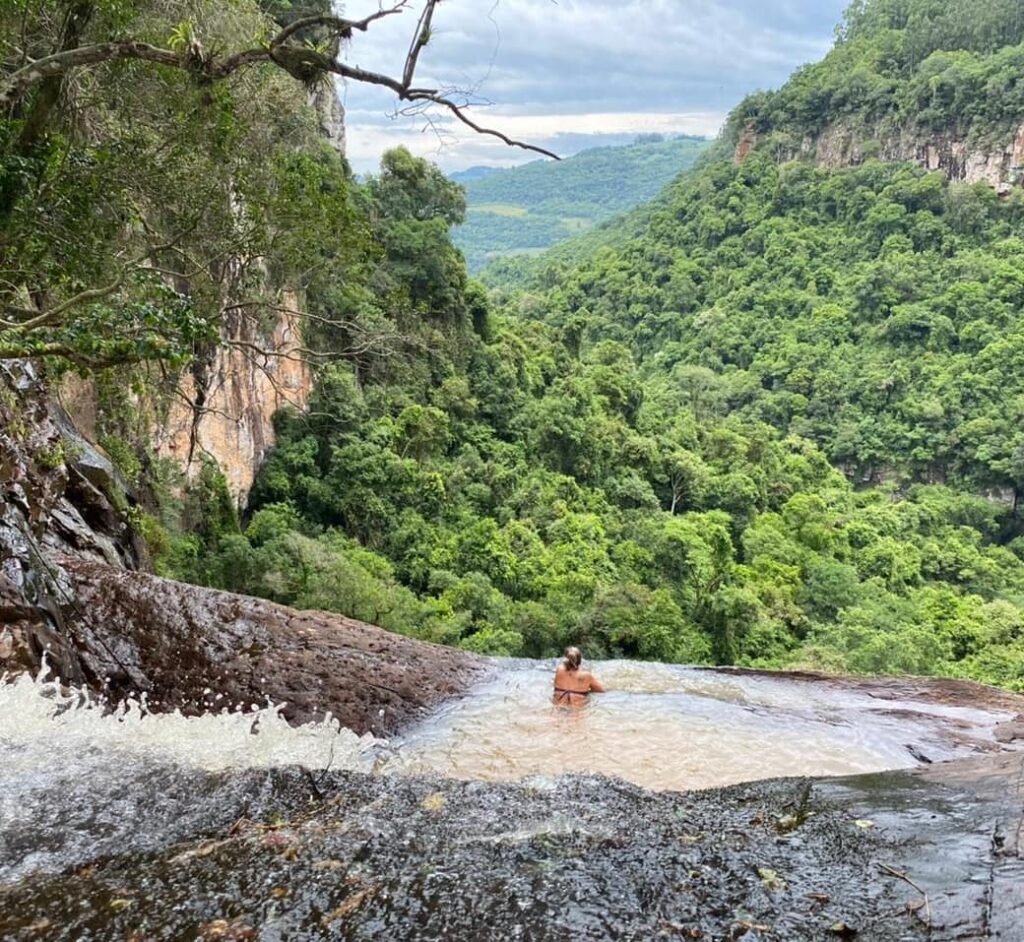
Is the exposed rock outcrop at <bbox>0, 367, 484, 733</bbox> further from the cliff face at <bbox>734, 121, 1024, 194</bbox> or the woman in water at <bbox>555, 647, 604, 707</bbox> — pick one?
the cliff face at <bbox>734, 121, 1024, 194</bbox>

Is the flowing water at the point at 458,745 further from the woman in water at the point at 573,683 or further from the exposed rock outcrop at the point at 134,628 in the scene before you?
the exposed rock outcrop at the point at 134,628

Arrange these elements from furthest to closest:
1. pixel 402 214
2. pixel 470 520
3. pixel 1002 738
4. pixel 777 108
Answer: pixel 777 108 → pixel 402 214 → pixel 470 520 → pixel 1002 738

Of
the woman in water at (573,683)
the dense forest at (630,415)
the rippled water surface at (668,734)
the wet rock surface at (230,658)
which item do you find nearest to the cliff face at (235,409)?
the dense forest at (630,415)

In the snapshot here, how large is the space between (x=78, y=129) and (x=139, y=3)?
4.77 ft

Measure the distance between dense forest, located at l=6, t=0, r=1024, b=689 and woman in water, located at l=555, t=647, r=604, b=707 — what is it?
160 inches

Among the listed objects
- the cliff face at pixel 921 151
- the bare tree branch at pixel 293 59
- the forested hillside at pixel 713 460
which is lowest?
the forested hillside at pixel 713 460

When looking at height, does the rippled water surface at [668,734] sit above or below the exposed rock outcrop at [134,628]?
below

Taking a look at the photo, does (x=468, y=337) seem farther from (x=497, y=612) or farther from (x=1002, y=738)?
(x=1002, y=738)

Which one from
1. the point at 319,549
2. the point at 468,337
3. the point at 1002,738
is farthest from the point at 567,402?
the point at 1002,738

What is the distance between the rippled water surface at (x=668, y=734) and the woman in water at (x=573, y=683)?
0.48ft

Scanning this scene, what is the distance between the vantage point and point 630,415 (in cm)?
3694

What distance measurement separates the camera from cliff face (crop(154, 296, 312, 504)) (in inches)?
573

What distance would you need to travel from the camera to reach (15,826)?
389 cm

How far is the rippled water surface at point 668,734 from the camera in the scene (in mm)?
6582
